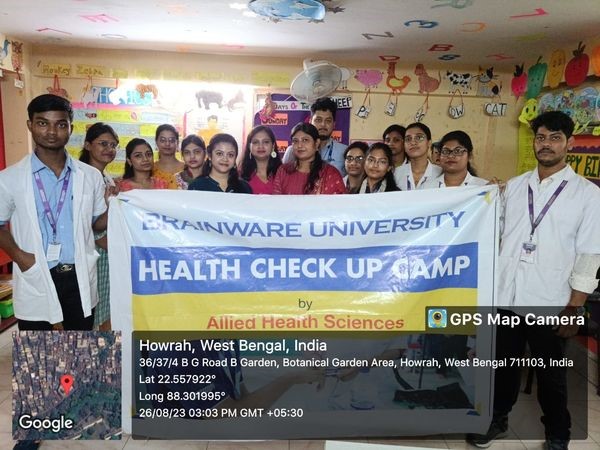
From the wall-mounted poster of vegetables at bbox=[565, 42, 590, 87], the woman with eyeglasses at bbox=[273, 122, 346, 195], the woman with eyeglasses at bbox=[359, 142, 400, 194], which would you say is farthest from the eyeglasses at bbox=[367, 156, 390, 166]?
the wall-mounted poster of vegetables at bbox=[565, 42, 590, 87]

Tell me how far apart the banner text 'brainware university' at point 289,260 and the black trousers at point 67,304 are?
295 mm

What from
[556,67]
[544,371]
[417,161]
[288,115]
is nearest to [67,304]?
[417,161]

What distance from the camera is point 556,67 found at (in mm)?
4051

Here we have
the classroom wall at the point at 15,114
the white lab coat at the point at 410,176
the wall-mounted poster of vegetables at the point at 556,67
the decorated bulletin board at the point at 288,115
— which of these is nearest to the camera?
the white lab coat at the point at 410,176

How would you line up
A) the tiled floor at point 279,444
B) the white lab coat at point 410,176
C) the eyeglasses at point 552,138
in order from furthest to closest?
the white lab coat at point 410,176 → the tiled floor at point 279,444 → the eyeglasses at point 552,138

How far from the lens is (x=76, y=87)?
15.3 ft

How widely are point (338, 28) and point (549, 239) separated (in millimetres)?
2211

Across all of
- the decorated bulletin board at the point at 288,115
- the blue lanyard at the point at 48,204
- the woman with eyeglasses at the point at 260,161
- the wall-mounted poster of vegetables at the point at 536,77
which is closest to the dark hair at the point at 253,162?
the woman with eyeglasses at the point at 260,161

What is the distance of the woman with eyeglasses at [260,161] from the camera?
2848 mm

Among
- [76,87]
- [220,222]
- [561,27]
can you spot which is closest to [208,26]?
[76,87]

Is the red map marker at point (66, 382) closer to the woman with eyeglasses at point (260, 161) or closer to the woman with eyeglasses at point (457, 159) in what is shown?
the woman with eyeglasses at point (260, 161)

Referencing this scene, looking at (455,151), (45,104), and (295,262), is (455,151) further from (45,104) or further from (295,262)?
(45,104)

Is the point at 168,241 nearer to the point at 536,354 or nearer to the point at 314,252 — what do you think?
the point at 314,252

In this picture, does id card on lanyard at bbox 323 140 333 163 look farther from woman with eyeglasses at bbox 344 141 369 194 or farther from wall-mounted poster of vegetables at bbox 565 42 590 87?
wall-mounted poster of vegetables at bbox 565 42 590 87
